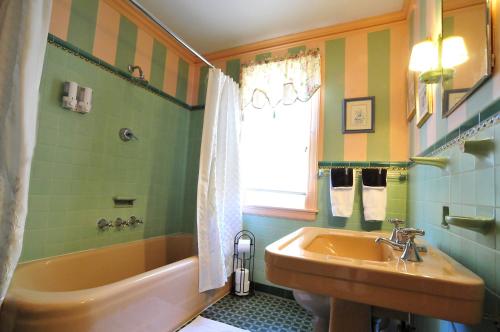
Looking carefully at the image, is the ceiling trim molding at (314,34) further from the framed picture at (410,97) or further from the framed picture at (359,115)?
the framed picture at (359,115)

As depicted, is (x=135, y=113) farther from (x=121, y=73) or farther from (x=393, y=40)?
(x=393, y=40)

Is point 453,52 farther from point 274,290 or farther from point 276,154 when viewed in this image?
point 274,290

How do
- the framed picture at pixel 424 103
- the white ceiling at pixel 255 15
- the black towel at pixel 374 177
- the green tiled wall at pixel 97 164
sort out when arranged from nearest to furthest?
1. the framed picture at pixel 424 103
2. the green tiled wall at pixel 97 164
3. the black towel at pixel 374 177
4. the white ceiling at pixel 255 15

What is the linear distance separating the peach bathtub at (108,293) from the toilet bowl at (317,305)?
2.68 feet

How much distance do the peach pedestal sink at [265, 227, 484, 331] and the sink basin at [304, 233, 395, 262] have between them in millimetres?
381

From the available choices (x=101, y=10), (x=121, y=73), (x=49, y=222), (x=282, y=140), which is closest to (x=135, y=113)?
(x=121, y=73)

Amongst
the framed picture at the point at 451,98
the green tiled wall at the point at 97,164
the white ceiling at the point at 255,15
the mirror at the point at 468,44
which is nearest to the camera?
the mirror at the point at 468,44

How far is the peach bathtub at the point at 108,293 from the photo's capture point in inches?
40.8

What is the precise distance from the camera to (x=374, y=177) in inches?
75.1

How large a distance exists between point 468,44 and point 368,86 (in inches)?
48.9

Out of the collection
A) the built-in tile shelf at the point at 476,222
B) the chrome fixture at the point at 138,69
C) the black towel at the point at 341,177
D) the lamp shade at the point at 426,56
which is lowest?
the built-in tile shelf at the point at 476,222

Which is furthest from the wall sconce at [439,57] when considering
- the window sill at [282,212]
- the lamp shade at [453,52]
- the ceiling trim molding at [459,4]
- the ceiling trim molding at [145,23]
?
the ceiling trim molding at [145,23]

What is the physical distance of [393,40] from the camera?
2.05 meters

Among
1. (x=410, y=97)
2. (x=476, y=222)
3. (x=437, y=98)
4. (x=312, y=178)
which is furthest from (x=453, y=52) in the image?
(x=312, y=178)
